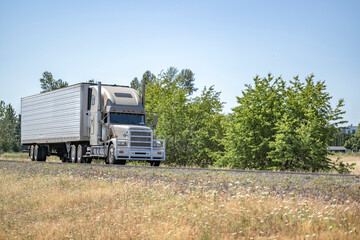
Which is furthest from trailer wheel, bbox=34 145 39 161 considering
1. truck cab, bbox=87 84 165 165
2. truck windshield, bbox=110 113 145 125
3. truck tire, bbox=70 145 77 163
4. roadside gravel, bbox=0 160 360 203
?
roadside gravel, bbox=0 160 360 203

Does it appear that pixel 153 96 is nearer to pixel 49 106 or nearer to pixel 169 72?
pixel 49 106

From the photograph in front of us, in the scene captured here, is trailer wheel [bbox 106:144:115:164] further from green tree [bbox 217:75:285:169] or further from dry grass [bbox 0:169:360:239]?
dry grass [bbox 0:169:360:239]

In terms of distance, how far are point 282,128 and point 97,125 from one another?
10226 millimetres

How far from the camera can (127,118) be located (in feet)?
88.2

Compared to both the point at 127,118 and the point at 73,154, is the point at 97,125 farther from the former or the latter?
the point at 73,154

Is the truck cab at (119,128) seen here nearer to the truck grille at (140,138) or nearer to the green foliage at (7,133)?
the truck grille at (140,138)

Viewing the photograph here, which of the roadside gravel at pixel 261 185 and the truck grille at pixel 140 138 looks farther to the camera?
the truck grille at pixel 140 138

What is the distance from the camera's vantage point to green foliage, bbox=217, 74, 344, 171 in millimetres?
25812

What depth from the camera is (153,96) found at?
140ft

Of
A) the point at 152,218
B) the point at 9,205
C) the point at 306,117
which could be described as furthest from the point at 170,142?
the point at 152,218

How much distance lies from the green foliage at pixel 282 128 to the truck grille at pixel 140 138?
5103 mm

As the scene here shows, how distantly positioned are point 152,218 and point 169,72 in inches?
3440

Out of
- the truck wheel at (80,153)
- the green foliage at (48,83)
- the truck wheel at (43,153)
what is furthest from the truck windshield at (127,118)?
the green foliage at (48,83)

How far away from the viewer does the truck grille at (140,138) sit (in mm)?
25328
